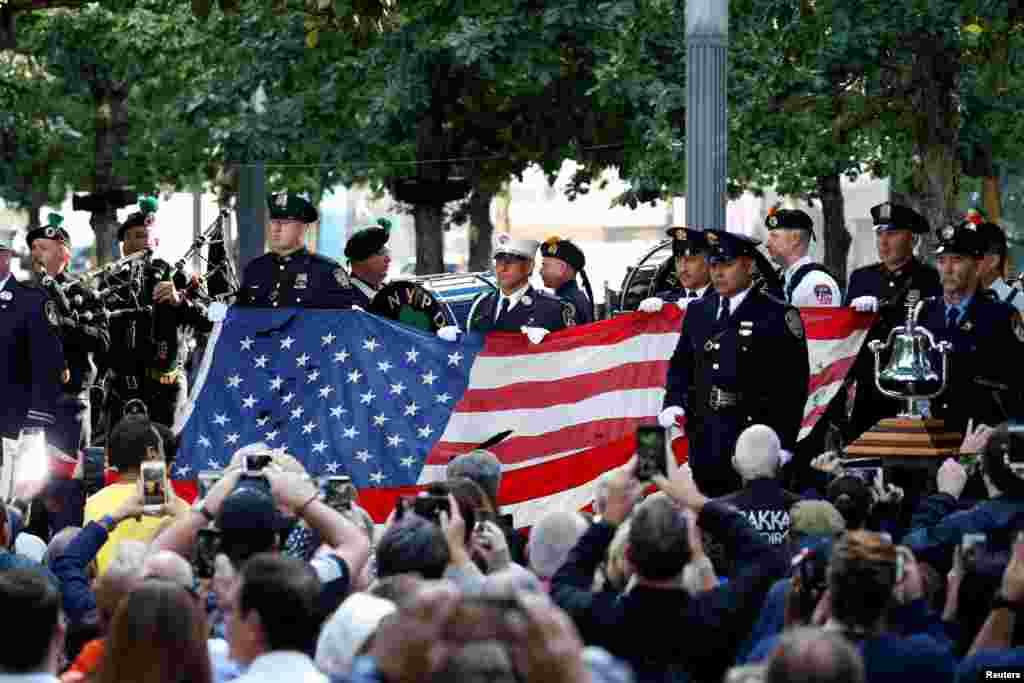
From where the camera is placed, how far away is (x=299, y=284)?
13.6 meters

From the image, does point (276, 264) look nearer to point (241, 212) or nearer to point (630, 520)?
point (630, 520)

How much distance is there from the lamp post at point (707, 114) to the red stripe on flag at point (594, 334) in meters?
0.54

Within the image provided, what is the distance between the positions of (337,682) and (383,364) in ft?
22.2

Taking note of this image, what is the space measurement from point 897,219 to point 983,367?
4.63 ft

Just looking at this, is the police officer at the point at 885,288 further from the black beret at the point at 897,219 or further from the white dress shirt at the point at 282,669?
the white dress shirt at the point at 282,669

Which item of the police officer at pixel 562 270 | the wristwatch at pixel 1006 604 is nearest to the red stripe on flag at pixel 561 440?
the police officer at pixel 562 270

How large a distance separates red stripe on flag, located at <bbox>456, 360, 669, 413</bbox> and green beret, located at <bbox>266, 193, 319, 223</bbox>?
71.6 inches

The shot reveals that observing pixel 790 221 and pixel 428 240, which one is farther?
pixel 428 240

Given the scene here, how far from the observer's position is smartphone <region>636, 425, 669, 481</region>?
728cm

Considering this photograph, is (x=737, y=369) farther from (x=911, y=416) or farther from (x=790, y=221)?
(x=790, y=221)

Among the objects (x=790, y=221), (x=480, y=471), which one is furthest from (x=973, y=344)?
(x=480, y=471)

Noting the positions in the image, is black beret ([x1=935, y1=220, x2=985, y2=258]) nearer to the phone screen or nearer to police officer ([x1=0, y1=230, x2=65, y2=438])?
the phone screen

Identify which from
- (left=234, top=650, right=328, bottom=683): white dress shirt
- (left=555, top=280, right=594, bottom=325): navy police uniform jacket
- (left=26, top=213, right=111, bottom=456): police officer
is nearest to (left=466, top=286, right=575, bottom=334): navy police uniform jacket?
(left=555, top=280, right=594, bottom=325): navy police uniform jacket

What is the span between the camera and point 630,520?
6656mm
